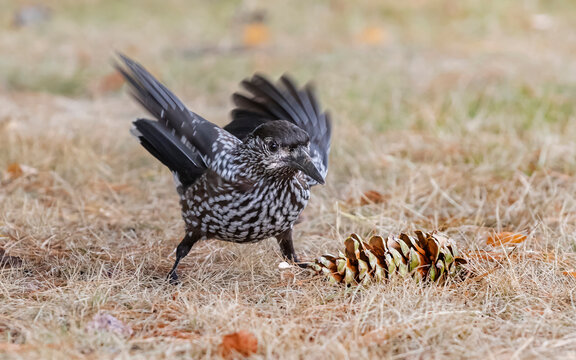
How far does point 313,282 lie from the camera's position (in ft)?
8.79

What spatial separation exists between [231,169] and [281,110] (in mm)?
731

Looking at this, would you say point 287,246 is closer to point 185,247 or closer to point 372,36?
point 185,247

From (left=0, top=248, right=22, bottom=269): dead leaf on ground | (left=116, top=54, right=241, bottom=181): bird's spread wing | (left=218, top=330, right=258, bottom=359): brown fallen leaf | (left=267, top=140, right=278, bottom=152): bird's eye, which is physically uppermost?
(left=116, top=54, right=241, bottom=181): bird's spread wing

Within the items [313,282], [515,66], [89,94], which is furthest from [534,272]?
Answer: [89,94]

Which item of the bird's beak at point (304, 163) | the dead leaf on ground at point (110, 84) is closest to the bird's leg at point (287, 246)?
the bird's beak at point (304, 163)

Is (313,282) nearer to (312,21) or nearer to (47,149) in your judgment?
(47,149)

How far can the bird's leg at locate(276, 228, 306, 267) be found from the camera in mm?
2988

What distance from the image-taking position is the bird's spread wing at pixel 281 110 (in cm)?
339

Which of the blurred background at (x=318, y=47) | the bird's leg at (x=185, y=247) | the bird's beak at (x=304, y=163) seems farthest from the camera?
the blurred background at (x=318, y=47)

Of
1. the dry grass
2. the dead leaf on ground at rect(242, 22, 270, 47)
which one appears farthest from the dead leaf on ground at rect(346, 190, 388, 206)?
the dead leaf on ground at rect(242, 22, 270, 47)

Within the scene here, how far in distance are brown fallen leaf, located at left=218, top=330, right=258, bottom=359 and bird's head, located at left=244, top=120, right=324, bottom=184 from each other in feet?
2.40

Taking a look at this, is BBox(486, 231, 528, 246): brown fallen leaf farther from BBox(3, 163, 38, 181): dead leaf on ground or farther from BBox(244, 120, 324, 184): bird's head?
BBox(3, 163, 38, 181): dead leaf on ground

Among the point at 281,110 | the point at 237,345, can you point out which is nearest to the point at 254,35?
the point at 281,110

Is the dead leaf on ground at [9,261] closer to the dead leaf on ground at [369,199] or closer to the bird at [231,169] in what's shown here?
the bird at [231,169]
